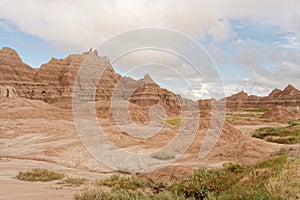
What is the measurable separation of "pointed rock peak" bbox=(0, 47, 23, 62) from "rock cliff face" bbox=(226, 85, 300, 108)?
11420cm

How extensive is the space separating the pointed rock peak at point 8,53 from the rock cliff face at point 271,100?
114203 millimetres

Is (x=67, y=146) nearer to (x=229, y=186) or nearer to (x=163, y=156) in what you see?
(x=163, y=156)

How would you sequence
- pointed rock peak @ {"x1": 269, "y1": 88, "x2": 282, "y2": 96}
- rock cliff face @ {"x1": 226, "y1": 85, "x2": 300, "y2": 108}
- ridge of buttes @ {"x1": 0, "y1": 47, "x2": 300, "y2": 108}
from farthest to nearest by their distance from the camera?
1. pointed rock peak @ {"x1": 269, "y1": 88, "x2": 282, "y2": 96}
2. rock cliff face @ {"x1": 226, "y1": 85, "x2": 300, "y2": 108}
3. ridge of buttes @ {"x1": 0, "y1": 47, "x2": 300, "y2": 108}

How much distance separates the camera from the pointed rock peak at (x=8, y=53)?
276 ft

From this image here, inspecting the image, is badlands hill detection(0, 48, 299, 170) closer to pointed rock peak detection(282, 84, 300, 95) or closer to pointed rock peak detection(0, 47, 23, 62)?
pointed rock peak detection(0, 47, 23, 62)

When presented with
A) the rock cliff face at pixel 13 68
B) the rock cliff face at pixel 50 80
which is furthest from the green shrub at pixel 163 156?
the rock cliff face at pixel 13 68

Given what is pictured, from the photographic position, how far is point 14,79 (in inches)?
3196

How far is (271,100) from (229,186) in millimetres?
170560

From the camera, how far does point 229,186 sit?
859 cm

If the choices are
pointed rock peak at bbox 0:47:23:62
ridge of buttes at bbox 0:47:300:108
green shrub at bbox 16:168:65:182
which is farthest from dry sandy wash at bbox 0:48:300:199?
pointed rock peak at bbox 0:47:23:62

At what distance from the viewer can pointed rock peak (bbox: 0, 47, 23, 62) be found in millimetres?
84250

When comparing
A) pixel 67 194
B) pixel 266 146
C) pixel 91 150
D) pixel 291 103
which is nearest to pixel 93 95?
pixel 91 150

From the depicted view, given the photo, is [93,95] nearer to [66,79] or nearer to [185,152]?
[66,79]

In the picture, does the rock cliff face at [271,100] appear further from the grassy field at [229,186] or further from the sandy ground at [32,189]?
the sandy ground at [32,189]
